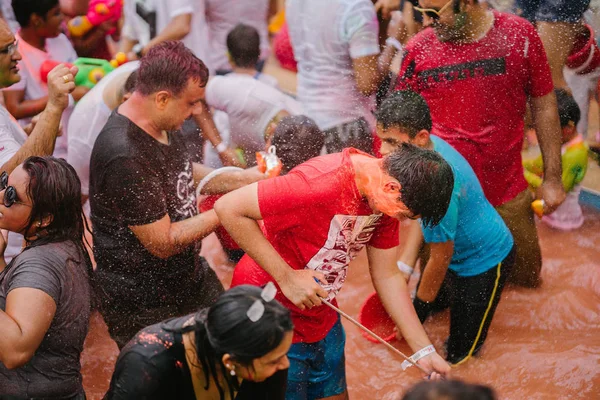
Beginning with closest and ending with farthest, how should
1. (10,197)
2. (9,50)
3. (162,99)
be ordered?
1. (10,197)
2. (162,99)
3. (9,50)

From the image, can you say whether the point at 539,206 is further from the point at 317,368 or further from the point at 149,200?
the point at 149,200

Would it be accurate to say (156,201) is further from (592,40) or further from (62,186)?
(592,40)

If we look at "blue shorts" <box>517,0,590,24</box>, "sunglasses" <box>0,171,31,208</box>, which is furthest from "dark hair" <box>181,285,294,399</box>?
"blue shorts" <box>517,0,590,24</box>

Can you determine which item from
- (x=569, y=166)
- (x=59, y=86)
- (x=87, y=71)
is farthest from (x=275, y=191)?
(x=569, y=166)

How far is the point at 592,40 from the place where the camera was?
4844 mm

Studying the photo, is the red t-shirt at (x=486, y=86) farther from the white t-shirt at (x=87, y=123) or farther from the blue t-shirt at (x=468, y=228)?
the white t-shirt at (x=87, y=123)

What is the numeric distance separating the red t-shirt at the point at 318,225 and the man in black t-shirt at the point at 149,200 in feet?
1.30

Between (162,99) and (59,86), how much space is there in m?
0.69

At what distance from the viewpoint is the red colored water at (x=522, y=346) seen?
3.76m

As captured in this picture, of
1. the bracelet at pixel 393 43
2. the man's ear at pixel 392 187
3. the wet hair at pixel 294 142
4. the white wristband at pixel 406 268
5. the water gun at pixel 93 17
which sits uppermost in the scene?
the man's ear at pixel 392 187

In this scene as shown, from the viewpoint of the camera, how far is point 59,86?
3350 millimetres

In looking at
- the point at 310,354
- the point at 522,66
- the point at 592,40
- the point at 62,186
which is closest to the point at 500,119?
the point at 522,66

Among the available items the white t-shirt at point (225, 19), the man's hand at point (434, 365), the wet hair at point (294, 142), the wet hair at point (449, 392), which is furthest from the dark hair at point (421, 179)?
the white t-shirt at point (225, 19)

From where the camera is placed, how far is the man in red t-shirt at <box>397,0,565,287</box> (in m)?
3.79
